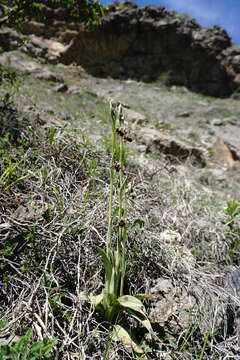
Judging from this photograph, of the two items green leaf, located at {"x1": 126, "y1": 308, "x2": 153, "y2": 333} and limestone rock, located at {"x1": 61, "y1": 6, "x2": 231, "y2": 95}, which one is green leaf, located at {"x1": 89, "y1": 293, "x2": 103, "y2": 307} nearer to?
green leaf, located at {"x1": 126, "y1": 308, "x2": 153, "y2": 333}

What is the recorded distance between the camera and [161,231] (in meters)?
2.19

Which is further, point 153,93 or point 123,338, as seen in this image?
point 153,93

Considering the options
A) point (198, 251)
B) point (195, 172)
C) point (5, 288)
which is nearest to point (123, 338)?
point (5, 288)

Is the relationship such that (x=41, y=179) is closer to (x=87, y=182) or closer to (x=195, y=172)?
(x=87, y=182)

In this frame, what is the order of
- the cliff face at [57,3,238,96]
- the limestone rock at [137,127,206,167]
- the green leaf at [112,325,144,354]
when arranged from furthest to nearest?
the cliff face at [57,3,238,96], the limestone rock at [137,127,206,167], the green leaf at [112,325,144,354]

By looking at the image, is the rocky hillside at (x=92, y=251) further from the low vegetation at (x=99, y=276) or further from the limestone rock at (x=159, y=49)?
the limestone rock at (x=159, y=49)

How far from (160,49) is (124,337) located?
21012 millimetres

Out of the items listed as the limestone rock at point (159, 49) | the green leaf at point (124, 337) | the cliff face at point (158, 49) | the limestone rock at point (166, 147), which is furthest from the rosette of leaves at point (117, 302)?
the limestone rock at point (159, 49)

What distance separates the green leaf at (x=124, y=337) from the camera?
123 centimetres

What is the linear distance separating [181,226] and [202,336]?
1.07 meters

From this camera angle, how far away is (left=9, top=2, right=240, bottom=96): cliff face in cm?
1811

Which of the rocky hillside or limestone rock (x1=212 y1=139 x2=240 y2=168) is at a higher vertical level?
limestone rock (x1=212 y1=139 x2=240 y2=168)

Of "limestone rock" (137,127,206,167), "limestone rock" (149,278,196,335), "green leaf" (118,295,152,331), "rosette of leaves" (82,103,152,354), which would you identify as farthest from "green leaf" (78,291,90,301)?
"limestone rock" (137,127,206,167)

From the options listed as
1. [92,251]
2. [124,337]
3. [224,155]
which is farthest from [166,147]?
[124,337]
